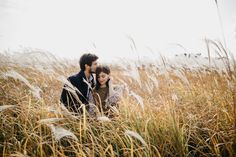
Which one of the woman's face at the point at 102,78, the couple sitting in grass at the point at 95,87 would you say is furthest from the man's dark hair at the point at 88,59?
the woman's face at the point at 102,78

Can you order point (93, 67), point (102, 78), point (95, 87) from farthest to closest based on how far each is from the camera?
1. point (93, 67)
2. point (95, 87)
3. point (102, 78)

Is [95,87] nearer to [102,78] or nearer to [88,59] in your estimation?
[102,78]

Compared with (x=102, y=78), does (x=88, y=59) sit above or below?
above

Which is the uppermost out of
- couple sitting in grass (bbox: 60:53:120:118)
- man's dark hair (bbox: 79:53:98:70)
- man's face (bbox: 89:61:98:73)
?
man's dark hair (bbox: 79:53:98:70)

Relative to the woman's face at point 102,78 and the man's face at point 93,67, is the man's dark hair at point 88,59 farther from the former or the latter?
the woman's face at point 102,78

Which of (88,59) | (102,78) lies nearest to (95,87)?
(102,78)

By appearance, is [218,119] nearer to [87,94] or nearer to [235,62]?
[235,62]

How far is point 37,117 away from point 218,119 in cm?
171

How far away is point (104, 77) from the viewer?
4.18 meters

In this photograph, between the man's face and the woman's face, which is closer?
the woman's face

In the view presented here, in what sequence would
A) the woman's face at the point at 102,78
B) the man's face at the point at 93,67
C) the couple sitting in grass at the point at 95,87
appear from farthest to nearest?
the man's face at the point at 93,67 < the woman's face at the point at 102,78 < the couple sitting in grass at the point at 95,87

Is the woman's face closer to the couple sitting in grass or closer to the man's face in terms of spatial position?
the couple sitting in grass

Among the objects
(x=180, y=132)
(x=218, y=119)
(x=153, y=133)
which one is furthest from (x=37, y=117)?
(x=218, y=119)

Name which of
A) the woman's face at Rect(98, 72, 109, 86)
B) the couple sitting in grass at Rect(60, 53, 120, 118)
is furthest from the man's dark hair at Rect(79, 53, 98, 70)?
the woman's face at Rect(98, 72, 109, 86)
